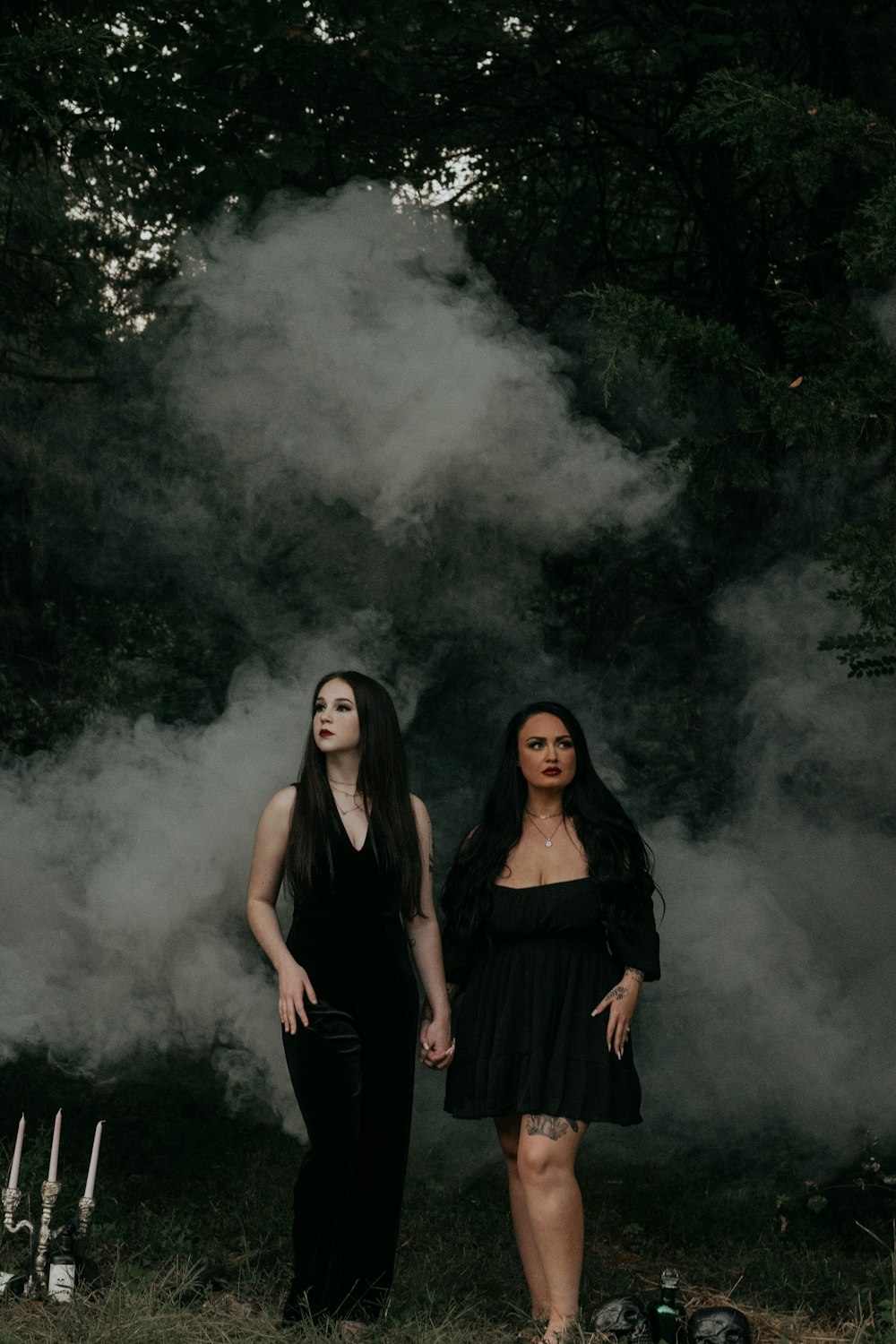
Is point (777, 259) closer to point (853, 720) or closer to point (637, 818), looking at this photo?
point (853, 720)

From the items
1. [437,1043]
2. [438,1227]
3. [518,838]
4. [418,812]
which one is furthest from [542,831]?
[438,1227]

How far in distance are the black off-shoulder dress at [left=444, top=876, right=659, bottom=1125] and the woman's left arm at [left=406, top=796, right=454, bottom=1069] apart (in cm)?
5

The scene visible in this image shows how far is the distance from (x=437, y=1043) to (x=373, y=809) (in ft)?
2.26

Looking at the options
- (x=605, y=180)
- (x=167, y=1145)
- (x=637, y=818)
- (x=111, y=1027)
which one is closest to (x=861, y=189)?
(x=605, y=180)

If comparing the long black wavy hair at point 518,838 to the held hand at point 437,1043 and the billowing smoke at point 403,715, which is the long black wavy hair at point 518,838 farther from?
the billowing smoke at point 403,715

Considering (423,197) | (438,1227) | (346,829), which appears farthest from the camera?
(423,197)

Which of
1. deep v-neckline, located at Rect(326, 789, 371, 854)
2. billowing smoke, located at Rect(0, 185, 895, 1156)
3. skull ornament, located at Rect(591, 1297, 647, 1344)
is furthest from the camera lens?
billowing smoke, located at Rect(0, 185, 895, 1156)

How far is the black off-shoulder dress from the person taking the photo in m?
3.90

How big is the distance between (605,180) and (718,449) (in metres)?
2.03

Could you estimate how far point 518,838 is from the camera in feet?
13.8

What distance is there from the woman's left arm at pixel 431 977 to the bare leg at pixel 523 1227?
0.25 metres

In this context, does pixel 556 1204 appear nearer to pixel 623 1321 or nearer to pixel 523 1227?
pixel 523 1227

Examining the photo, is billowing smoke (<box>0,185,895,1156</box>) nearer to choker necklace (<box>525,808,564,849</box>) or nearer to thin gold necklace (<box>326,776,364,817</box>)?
thin gold necklace (<box>326,776,364,817</box>)

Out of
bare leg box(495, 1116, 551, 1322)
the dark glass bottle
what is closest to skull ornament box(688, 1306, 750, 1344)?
the dark glass bottle
